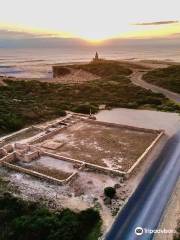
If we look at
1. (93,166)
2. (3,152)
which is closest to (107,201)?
(93,166)

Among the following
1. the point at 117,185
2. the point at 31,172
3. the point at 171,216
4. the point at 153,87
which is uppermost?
the point at 153,87

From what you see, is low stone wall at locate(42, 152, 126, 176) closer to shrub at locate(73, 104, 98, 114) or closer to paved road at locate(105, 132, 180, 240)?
paved road at locate(105, 132, 180, 240)

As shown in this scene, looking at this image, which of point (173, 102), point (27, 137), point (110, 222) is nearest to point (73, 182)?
point (110, 222)

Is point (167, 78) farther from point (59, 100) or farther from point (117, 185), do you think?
point (117, 185)

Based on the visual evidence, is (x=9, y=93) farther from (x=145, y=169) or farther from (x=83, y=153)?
(x=145, y=169)

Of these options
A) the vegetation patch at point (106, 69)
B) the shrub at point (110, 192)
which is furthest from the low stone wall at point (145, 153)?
the vegetation patch at point (106, 69)

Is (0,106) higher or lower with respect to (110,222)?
higher

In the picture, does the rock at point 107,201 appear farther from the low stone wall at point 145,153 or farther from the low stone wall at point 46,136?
the low stone wall at point 46,136
